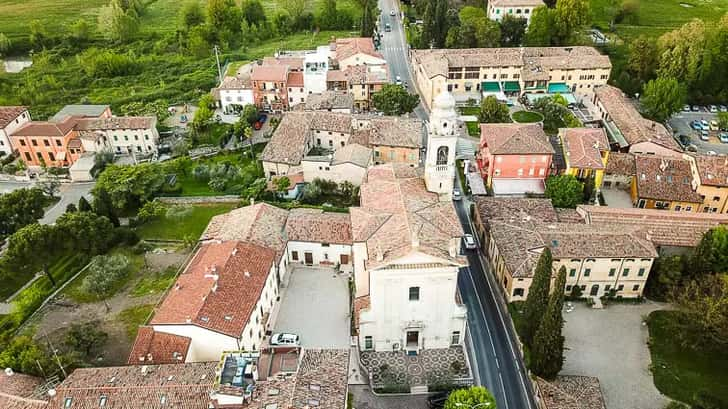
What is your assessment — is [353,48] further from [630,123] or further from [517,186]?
[630,123]

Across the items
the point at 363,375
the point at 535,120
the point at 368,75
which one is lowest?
the point at 363,375

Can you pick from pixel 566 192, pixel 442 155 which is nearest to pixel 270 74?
pixel 442 155

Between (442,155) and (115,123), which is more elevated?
(442,155)

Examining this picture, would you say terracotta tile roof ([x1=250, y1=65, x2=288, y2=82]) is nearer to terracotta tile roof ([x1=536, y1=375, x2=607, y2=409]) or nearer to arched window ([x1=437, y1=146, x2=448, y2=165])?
arched window ([x1=437, y1=146, x2=448, y2=165])

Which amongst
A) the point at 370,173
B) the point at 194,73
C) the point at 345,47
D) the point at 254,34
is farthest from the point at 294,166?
the point at 254,34

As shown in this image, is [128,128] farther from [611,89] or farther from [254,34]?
[611,89]

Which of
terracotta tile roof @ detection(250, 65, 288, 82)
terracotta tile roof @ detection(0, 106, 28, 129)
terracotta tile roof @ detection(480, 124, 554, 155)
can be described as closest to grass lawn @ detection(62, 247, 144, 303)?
terracotta tile roof @ detection(0, 106, 28, 129)
